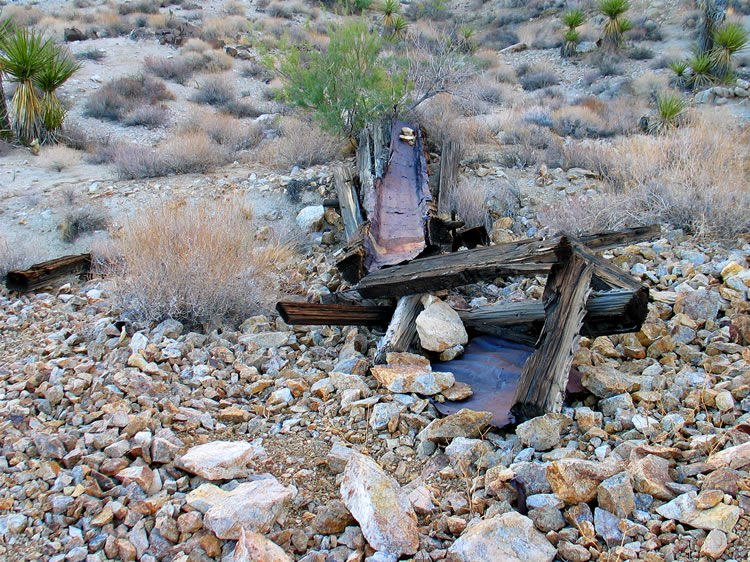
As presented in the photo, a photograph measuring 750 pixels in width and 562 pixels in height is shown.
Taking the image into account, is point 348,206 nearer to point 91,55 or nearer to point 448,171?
point 448,171

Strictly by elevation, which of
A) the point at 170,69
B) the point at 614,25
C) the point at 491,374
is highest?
the point at 614,25

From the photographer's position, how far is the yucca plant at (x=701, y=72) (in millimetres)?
13703

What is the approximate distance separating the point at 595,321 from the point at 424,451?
4.21 feet

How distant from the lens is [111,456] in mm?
2406

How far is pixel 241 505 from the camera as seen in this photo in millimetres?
2023

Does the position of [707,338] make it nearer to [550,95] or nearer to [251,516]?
[251,516]

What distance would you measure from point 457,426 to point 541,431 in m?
0.38

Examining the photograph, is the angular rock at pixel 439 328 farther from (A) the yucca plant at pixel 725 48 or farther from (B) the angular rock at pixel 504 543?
(A) the yucca plant at pixel 725 48

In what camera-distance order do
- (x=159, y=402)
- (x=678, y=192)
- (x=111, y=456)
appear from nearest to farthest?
1. (x=111, y=456)
2. (x=159, y=402)
3. (x=678, y=192)

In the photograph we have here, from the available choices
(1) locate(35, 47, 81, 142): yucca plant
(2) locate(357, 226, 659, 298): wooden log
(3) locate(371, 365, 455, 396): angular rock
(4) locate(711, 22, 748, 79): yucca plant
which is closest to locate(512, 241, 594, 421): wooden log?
(2) locate(357, 226, 659, 298): wooden log

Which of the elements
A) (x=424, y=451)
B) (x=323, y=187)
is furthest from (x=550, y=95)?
(x=424, y=451)

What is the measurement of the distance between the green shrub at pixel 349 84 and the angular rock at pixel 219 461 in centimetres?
603

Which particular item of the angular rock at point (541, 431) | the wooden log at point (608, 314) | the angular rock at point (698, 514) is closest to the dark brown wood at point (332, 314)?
the wooden log at point (608, 314)

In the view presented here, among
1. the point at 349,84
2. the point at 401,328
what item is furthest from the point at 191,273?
the point at 349,84
